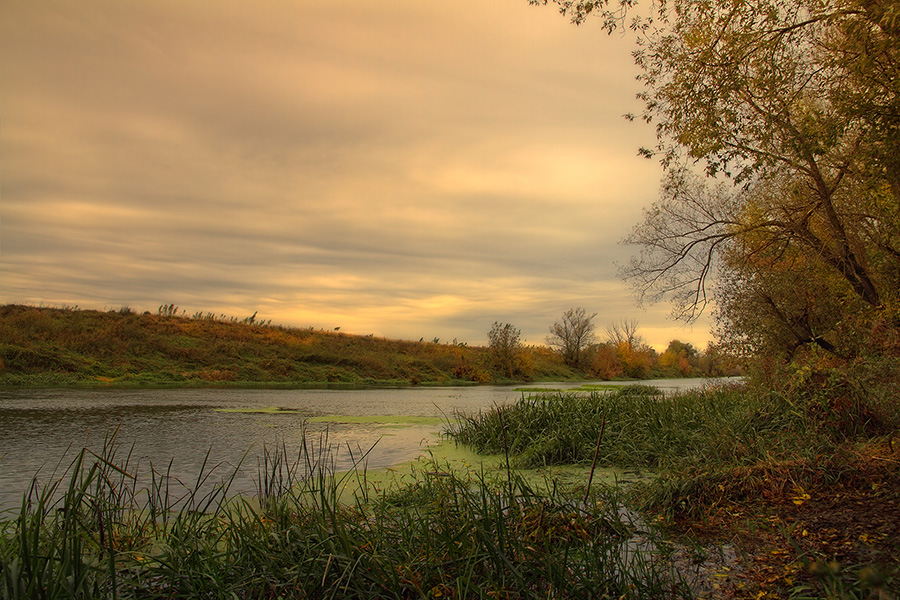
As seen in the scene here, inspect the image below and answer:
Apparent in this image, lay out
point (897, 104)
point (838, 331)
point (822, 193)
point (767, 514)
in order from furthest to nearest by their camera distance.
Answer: point (838, 331)
point (822, 193)
point (897, 104)
point (767, 514)

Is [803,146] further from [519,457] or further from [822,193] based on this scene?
[519,457]

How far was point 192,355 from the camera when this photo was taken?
33062 mm

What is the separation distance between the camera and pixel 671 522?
16.5 feet

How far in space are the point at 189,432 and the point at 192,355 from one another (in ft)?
77.1

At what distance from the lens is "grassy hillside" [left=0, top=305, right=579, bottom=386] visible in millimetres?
26766

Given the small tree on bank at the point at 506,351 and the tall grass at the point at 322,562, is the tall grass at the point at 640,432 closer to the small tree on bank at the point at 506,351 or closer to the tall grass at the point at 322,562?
the tall grass at the point at 322,562

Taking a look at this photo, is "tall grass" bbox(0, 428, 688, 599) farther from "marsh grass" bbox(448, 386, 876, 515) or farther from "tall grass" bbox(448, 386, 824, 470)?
"tall grass" bbox(448, 386, 824, 470)

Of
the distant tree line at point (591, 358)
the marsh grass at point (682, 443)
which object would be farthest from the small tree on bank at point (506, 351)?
the marsh grass at point (682, 443)

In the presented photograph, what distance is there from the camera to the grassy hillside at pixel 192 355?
26.8 meters

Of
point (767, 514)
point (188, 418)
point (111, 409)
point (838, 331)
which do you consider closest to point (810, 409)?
point (767, 514)

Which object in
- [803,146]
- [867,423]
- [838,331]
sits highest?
[803,146]

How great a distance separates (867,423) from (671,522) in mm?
3382

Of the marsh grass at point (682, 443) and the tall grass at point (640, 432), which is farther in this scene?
the tall grass at point (640, 432)

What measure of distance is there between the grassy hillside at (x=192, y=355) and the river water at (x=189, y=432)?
247 inches
